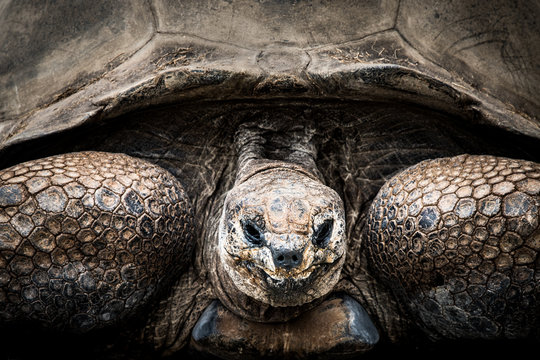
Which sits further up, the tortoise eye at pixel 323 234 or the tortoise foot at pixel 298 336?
the tortoise eye at pixel 323 234

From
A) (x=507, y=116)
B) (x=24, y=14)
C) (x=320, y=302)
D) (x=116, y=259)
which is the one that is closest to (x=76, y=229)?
(x=116, y=259)

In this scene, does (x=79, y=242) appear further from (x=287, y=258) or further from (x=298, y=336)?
(x=298, y=336)

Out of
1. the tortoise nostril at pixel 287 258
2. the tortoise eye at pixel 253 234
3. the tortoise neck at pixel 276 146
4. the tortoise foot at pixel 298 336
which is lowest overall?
the tortoise foot at pixel 298 336

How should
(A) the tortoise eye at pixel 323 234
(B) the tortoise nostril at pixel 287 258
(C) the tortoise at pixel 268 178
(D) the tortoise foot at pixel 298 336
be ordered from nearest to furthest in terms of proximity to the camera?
(B) the tortoise nostril at pixel 287 258, (A) the tortoise eye at pixel 323 234, (C) the tortoise at pixel 268 178, (D) the tortoise foot at pixel 298 336

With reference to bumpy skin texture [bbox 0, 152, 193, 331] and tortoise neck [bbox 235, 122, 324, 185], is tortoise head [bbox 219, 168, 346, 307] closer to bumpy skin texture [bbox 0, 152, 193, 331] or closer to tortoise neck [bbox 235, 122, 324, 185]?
bumpy skin texture [bbox 0, 152, 193, 331]

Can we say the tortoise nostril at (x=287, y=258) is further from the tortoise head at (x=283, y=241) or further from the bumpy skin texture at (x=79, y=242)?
the bumpy skin texture at (x=79, y=242)

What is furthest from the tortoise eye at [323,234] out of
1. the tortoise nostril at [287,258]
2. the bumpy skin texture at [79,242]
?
the bumpy skin texture at [79,242]

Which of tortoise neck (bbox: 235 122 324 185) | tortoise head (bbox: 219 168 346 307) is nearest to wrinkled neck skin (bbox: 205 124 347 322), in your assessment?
tortoise head (bbox: 219 168 346 307)

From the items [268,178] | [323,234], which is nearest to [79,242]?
[268,178]
